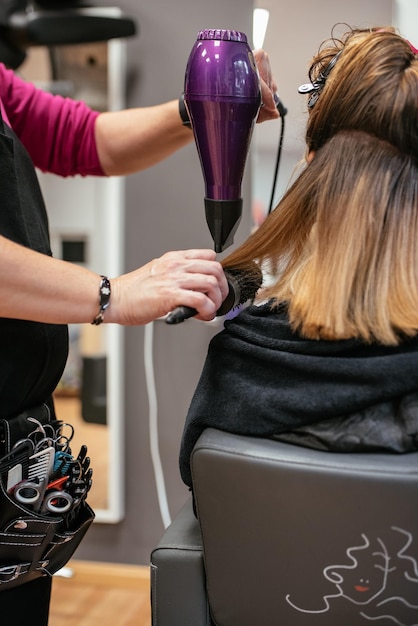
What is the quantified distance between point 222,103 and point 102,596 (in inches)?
76.9

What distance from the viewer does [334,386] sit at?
945mm

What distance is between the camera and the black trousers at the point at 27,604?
3.87 feet

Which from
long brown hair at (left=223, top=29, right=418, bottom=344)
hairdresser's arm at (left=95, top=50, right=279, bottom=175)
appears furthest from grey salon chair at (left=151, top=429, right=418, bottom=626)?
hairdresser's arm at (left=95, top=50, right=279, bottom=175)

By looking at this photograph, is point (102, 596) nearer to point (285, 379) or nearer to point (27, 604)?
point (27, 604)

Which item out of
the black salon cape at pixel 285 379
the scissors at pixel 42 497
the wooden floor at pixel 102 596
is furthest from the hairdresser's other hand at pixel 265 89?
the wooden floor at pixel 102 596

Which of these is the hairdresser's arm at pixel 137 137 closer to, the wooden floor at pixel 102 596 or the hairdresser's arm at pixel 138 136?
the hairdresser's arm at pixel 138 136

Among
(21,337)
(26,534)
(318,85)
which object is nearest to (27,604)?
(26,534)

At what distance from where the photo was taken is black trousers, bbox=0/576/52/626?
1179mm

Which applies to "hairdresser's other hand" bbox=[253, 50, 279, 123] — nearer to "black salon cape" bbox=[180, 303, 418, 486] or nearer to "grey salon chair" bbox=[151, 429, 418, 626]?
"black salon cape" bbox=[180, 303, 418, 486]

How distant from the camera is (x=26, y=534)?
110 centimetres

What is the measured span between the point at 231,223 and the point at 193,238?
1127 millimetres

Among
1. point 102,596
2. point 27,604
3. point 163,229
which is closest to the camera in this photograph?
point 27,604

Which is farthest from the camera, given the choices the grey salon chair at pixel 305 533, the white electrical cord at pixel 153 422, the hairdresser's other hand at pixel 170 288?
the white electrical cord at pixel 153 422

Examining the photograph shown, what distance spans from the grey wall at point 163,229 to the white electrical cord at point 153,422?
0.02m
